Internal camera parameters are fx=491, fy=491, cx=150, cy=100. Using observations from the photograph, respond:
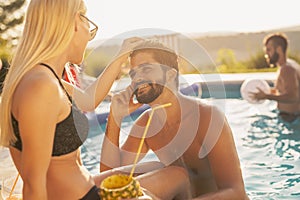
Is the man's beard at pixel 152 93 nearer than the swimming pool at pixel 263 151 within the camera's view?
Yes

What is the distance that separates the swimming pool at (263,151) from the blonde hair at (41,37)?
2812mm

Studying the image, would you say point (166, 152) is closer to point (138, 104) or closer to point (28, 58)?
point (138, 104)

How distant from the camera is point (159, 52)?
2.94 m

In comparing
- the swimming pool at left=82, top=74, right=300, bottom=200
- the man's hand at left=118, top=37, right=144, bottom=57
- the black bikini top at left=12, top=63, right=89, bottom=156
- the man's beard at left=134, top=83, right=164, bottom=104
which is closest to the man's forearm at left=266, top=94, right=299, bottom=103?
the swimming pool at left=82, top=74, right=300, bottom=200

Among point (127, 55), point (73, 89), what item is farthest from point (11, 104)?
point (127, 55)

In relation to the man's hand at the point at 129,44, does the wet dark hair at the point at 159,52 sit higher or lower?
lower

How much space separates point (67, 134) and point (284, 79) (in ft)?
15.6

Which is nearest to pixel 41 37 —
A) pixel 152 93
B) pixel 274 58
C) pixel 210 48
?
pixel 152 93

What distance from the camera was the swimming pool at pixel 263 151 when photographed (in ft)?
14.9

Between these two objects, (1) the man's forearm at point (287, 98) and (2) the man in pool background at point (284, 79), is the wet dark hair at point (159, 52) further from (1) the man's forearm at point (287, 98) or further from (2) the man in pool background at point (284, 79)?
(1) the man's forearm at point (287, 98)

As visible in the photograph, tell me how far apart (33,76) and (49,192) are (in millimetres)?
526

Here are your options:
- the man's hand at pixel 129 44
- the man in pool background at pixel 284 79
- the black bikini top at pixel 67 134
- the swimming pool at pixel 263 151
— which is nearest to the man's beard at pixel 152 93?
the man's hand at pixel 129 44

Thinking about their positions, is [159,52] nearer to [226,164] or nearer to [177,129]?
[177,129]

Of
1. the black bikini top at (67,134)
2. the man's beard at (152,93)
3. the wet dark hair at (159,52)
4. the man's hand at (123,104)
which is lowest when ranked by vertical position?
the man's hand at (123,104)
